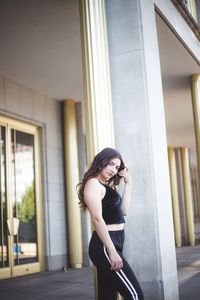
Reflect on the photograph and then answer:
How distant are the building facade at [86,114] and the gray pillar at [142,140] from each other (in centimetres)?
1

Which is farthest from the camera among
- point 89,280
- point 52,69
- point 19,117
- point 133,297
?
point 19,117

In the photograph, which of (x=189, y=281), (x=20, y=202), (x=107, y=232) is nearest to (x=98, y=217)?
(x=107, y=232)

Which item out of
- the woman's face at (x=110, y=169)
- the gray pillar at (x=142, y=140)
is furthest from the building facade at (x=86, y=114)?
the woman's face at (x=110, y=169)

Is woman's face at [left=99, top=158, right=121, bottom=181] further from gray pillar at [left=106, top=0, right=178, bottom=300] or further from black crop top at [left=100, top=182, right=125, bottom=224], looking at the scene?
gray pillar at [left=106, top=0, right=178, bottom=300]

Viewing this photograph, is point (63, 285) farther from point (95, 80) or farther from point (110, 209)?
point (110, 209)

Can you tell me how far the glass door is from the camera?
365 inches

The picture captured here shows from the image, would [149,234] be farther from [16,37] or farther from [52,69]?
[52,69]

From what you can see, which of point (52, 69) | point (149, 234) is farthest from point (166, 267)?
point (52, 69)

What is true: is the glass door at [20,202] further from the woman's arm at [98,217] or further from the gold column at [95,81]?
the woman's arm at [98,217]

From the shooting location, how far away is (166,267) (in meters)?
5.01

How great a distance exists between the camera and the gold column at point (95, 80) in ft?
15.6

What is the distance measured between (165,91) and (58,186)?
382 cm

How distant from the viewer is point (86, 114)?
4832mm

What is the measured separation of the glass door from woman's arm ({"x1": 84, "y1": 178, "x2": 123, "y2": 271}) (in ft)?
Answer: 21.4
